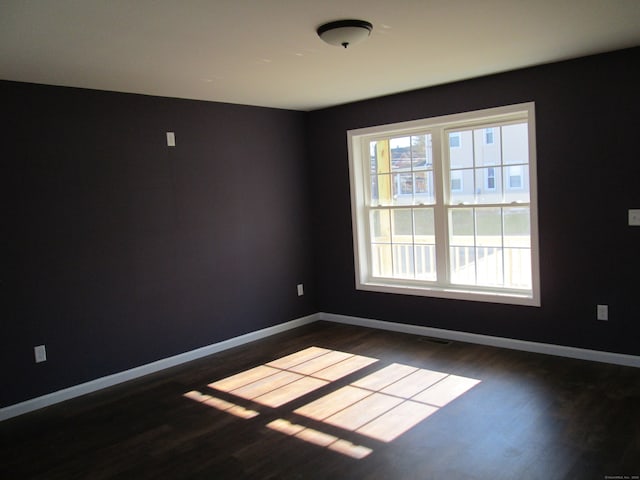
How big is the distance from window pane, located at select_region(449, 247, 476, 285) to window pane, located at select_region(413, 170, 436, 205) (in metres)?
0.54

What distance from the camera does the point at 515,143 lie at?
427 centimetres

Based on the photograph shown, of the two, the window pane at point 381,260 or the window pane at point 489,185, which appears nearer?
the window pane at point 489,185

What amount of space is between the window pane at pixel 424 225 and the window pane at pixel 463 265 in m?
0.25

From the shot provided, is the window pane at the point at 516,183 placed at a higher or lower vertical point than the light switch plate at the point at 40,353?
higher

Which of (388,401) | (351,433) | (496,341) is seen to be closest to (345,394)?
(388,401)

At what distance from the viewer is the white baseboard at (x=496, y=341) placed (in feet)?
12.6

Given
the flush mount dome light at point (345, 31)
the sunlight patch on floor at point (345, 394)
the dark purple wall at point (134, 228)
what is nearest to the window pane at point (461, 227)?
the sunlight patch on floor at point (345, 394)

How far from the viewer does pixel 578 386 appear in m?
3.45

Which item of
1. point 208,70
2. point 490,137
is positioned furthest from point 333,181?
point 208,70

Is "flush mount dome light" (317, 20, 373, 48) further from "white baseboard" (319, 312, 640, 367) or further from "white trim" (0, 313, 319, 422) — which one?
"white trim" (0, 313, 319, 422)

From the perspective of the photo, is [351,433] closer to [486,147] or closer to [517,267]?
[517,267]

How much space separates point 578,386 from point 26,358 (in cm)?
390

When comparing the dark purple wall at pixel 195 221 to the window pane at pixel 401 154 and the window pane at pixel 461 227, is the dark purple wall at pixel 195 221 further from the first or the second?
the window pane at pixel 461 227

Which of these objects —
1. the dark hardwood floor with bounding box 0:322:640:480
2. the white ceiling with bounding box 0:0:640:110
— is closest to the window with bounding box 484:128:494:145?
the white ceiling with bounding box 0:0:640:110
